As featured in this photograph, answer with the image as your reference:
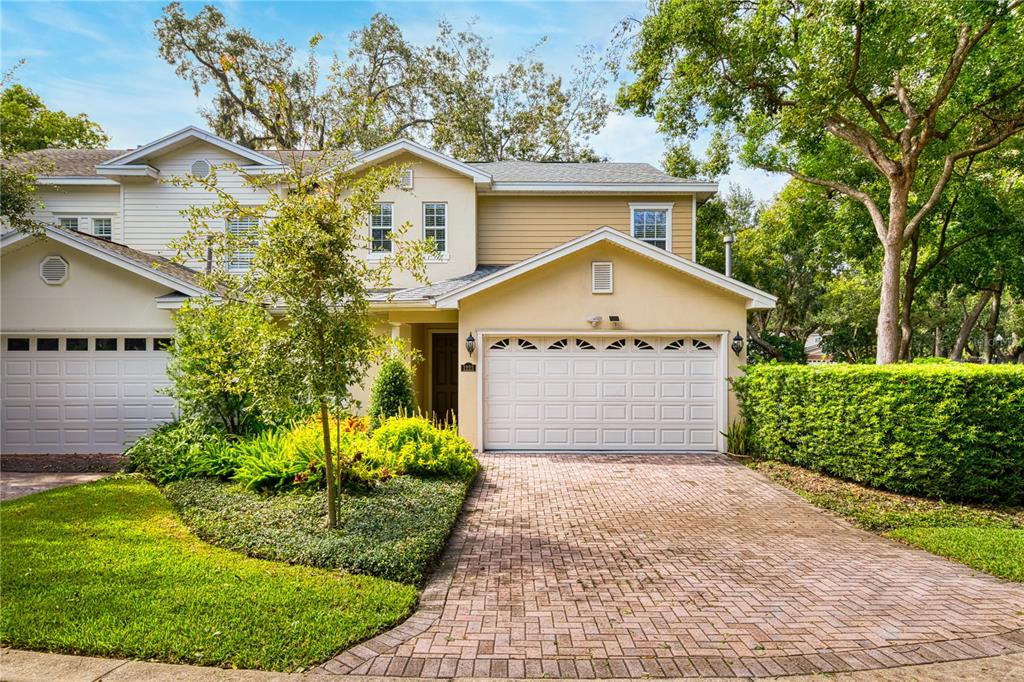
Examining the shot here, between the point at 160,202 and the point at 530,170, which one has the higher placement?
the point at 530,170

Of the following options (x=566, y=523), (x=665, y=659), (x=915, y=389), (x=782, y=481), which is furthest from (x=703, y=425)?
(x=665, y=659)

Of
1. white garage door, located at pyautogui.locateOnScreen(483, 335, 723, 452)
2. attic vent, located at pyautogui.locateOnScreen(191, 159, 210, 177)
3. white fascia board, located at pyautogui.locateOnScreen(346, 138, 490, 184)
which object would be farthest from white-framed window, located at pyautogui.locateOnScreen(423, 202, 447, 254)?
attic vent, located at pyautogui.locateOnScreen(191, 159, 210, 177)

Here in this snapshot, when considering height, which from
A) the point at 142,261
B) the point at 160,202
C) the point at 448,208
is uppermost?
the point at 160,202

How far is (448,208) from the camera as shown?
1430 cm

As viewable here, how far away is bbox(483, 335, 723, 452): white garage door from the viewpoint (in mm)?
11484

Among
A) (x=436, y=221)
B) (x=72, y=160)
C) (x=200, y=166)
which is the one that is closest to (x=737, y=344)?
(x=436, y=221)

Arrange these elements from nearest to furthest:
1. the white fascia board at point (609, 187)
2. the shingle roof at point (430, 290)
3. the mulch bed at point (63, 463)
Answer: the mulch bed at point (63, 463), the shingle roof at point (430, 290), the white fascia board at point (609, 187)

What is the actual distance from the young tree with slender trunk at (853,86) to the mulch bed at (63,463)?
50.0ft

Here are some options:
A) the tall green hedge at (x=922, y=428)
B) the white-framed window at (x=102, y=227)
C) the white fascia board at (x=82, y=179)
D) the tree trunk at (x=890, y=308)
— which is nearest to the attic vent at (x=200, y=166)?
the white fascia board at (x=82, y=179)

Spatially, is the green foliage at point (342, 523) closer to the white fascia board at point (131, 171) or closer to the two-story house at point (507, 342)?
the two-story house at point (507, 342)

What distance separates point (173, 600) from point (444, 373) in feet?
32.7

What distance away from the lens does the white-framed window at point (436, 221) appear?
563 inches

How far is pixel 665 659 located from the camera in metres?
3.79

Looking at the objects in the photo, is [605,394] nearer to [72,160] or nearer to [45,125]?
[72,160]
